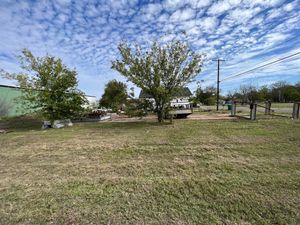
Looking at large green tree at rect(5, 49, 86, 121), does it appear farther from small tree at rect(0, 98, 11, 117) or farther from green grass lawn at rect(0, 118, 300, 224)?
small tree at rect(0, 98, 11, 117)

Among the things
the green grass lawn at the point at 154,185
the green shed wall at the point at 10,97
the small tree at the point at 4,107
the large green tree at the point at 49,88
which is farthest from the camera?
the green shed wall at the point at 10,97

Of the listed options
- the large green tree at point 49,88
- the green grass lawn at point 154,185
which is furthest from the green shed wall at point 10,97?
the green grass lawn at point 154,185

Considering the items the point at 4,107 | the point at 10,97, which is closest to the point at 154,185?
the point at 4,107

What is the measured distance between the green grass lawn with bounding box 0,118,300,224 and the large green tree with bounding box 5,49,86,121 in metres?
5.06

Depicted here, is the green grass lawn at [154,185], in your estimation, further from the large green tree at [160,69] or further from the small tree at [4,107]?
the small tree at [4,107]

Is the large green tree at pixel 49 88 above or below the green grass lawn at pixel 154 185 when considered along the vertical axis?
above

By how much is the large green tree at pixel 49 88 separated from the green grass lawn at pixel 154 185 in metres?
5.06

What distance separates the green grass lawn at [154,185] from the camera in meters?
2.17

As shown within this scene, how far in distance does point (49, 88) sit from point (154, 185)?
935 centimetres

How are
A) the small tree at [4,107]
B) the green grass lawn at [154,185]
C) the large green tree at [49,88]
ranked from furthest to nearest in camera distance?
the small tree at [4,107], the large green tree at [49,88], the green grass lawn at [154,185]

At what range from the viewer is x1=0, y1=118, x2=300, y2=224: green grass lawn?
2.17 metres

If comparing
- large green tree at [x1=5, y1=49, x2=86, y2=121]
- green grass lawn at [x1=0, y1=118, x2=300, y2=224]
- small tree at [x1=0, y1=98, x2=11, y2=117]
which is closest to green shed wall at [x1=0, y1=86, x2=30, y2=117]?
small tree at [x1=0, y1=98, x2=11, y2=117]

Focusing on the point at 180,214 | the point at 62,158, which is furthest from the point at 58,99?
the point at 180,214

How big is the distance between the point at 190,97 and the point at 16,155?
32.5ft
